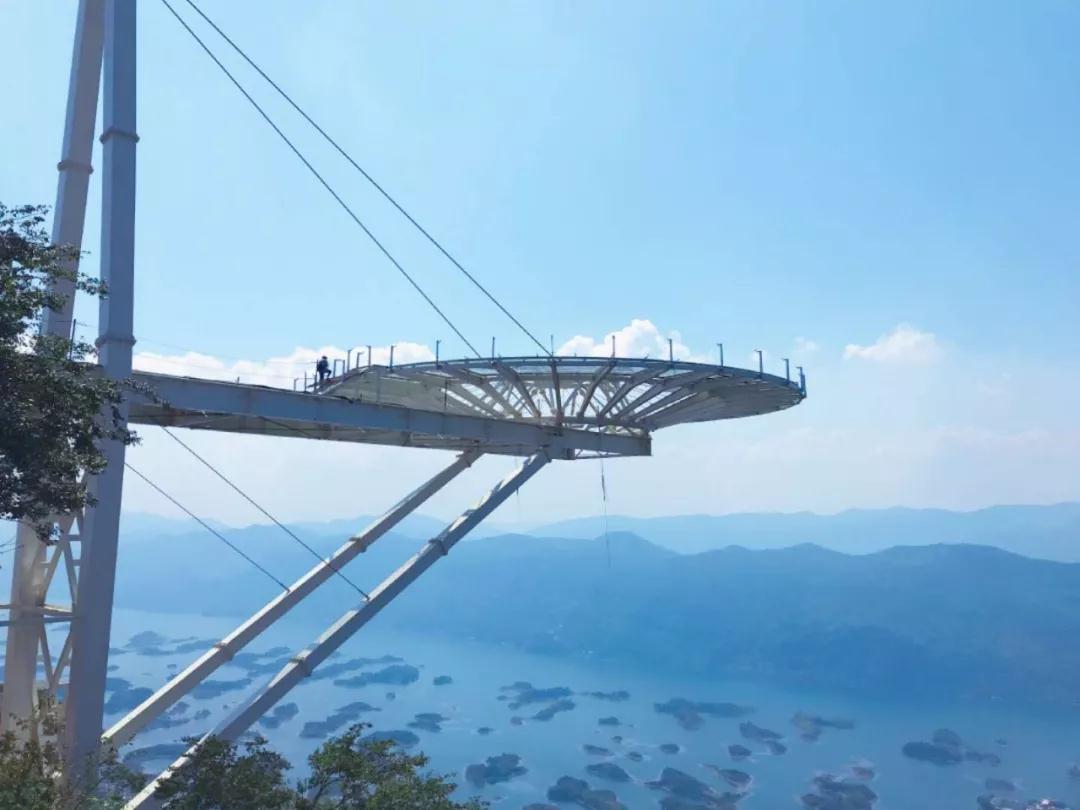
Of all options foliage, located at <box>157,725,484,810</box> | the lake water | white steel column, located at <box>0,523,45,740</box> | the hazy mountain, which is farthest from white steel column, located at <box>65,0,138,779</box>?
the hazy mountain

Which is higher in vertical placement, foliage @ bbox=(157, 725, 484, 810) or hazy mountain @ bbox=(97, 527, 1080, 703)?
foliage @ bbox=(157, 725, 484, 810)

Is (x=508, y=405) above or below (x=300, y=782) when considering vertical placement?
above

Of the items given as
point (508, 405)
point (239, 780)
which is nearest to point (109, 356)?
point (239, 780)

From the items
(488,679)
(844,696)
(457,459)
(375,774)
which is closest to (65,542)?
(375,774)

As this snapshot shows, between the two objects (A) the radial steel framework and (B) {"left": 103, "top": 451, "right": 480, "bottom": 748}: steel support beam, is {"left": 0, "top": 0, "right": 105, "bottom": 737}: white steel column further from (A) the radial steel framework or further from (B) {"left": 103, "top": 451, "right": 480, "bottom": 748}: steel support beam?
(B) {"left": 103, "top": 451, "right": 480, "bottom": 748}: steel support beam

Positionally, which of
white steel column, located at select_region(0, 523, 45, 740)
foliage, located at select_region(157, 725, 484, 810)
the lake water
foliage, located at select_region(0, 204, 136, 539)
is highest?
foliage, located at select_region(0, 204, 136, 539)

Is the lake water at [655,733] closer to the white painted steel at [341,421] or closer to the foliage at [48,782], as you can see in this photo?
the white painted steel at [341,421]

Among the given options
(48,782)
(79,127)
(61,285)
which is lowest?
(48,782)

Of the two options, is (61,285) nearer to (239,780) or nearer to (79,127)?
(79,127)
